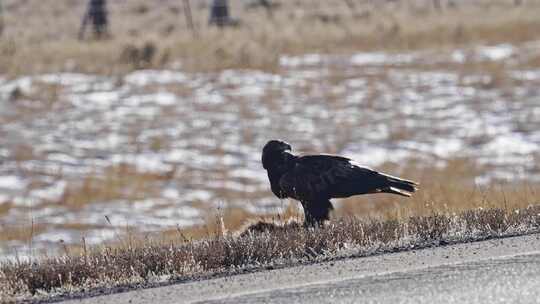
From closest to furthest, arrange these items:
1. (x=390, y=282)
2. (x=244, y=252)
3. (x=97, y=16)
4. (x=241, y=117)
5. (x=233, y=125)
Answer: (x=390, y=282) → (x=244, y=252) → (x=233, y=125) → (x=241, y=117) → (x=97, y=16)

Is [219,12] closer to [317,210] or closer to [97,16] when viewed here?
[97,16]

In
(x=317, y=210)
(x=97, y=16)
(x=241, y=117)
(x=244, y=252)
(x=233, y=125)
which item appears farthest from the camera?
(x=97, y=16)

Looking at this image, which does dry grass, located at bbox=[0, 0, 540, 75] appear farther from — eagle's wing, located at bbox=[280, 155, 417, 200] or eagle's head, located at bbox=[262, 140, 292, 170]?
eagle's wing, located at bbox=[280, 155, 417, 200]

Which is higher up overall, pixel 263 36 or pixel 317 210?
pixel 263 36

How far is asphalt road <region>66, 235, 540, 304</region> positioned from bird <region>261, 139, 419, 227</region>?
6.17 ft

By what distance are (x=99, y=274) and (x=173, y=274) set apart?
0.44 m

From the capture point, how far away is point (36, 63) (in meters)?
29.2

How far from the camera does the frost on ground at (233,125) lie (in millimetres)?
18469

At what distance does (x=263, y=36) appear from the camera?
1362 inches

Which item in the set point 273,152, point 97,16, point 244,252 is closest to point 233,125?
point 273,152

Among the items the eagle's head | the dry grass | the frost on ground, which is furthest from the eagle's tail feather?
the dry grass

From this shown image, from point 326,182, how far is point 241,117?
47.7 feet

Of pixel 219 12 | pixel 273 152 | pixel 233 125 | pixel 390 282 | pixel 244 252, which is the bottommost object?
pixel 233 125

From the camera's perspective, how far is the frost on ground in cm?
1847
